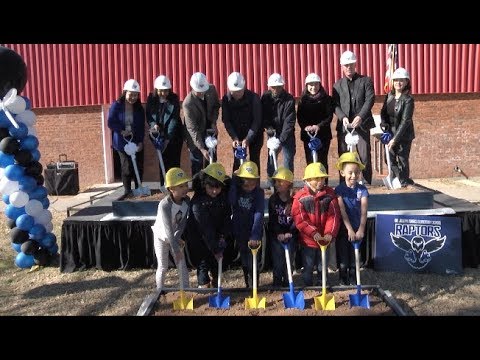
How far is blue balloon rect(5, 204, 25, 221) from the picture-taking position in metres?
6.77

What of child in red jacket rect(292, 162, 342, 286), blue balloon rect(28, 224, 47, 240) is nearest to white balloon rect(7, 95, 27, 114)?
blue balloon rect(28, 224, 47, 240)

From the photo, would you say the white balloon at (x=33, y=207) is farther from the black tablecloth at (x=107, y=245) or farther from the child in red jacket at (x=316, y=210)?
the child in red jacket at (x=316, y=210)

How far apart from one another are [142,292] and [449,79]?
10447mm

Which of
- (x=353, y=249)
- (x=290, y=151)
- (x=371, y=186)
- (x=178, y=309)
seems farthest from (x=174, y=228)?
(x=371, y=186)

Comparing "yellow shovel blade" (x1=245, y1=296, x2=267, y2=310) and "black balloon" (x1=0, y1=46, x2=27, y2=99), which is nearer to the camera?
"yellow shovel blade" (x1=245, y1=296, x2=267, y2=310)

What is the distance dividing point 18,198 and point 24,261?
0.88 meters

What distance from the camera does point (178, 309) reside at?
478 cm

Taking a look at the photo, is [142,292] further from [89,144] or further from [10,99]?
[89,144]

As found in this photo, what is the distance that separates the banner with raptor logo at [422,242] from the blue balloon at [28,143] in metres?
4.15

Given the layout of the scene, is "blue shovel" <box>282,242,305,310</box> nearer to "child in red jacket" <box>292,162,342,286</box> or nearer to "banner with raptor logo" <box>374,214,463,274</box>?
"child in red jacket" <box>292,162,342,286</box>

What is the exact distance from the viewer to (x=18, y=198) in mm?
6598

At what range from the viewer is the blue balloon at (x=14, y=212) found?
6770 millimetres

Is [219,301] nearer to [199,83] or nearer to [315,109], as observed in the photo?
[199,83]

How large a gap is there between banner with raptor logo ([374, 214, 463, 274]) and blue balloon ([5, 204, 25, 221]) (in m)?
4.24
